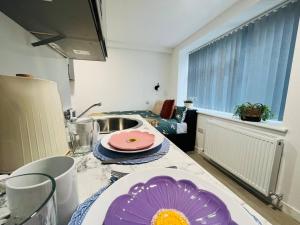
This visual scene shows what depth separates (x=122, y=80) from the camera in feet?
11.3

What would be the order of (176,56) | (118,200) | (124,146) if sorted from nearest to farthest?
(118,200) → (124,146) → (176,56)

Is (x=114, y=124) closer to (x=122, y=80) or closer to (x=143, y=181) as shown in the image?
(x=143, y=181)

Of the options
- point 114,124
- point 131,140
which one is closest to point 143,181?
point 131,140

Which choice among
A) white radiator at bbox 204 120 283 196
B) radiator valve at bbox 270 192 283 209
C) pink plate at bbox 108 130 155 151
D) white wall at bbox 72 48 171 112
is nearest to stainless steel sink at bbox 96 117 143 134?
pink plate at bbox 108 130 155 151

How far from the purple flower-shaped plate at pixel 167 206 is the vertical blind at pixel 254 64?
180 centimetres

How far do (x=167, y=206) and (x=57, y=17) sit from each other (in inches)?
28.1

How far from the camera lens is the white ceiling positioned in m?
1.77

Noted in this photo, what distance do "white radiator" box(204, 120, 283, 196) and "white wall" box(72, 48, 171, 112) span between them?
6.61 ft

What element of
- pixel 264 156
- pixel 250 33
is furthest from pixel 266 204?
pixel 250 33

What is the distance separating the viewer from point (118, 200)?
30 cm

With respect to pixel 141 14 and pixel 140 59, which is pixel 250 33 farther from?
pixel 140 59

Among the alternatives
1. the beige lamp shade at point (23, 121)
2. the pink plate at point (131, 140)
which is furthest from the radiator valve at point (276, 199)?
the beige lamp shade at point (23, 121)

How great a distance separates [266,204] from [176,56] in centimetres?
306

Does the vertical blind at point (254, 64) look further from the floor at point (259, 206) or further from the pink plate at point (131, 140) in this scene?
the pink plate at point (131, 140)
